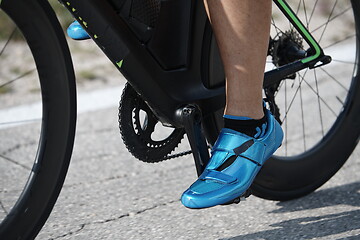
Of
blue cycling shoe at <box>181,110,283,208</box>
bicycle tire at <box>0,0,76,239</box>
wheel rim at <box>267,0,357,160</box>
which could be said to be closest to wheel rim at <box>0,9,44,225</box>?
bicycle tire at <box>0,0,76,239</box>

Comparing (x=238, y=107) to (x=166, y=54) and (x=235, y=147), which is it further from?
(x=166, y=54)

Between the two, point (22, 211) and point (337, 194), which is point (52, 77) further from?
point (337, 194)

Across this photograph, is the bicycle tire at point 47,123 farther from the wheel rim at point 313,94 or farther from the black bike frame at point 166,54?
the wheel rim at point 313,94

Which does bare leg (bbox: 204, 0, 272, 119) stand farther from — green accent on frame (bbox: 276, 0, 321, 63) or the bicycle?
green accent on frame (bbox: 276, 0, 321, 63)

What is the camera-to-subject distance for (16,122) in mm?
3080

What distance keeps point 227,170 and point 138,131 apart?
11.1 inches

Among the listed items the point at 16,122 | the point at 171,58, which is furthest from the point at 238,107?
the point at 16,122

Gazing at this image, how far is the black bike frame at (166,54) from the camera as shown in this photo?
77.4 inches

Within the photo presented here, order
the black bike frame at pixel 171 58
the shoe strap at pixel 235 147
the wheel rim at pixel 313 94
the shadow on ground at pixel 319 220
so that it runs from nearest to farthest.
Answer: the black bike frame at pixel 171 58 → the shoe strap at pixel 235 147 → the shadow on ground at pixel 319 220 → the wheel rim at pixel 313 94

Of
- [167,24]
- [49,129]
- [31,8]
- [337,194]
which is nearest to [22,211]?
[49,129]

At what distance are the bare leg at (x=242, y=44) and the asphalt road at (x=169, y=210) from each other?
1.60ft

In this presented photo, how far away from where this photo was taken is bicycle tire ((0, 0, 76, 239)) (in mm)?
1873

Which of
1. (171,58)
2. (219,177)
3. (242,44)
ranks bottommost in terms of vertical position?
(219,177)

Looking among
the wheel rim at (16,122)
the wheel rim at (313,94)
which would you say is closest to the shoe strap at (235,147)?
the wheel rim at (313,94)
